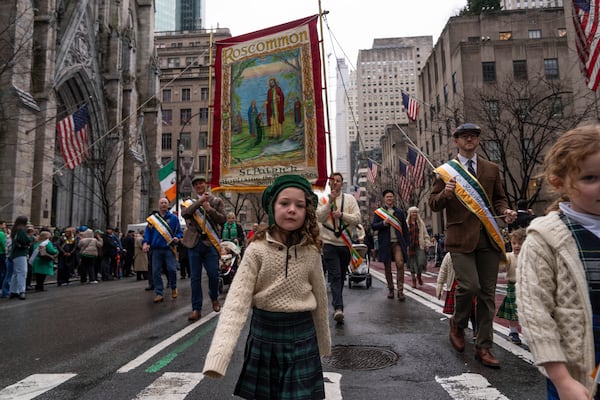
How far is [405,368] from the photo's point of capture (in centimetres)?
446

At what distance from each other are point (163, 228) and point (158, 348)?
4545 mm

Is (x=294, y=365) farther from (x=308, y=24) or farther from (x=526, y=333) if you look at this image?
(x=308, y=24)

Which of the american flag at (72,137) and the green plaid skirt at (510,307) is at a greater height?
the american flag at (72,137)

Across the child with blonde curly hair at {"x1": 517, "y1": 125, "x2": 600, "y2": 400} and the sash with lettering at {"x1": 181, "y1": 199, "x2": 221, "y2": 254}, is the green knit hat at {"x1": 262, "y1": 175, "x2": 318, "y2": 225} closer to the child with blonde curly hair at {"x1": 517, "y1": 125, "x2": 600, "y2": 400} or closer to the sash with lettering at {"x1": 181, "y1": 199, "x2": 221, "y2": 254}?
the child with blonde curly hair at {"x1": 517, "y1": 125, "x2": 600, "y2": 400}

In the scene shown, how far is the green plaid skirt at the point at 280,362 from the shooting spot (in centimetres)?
241

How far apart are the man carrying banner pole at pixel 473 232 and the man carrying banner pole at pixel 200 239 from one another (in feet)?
12.0

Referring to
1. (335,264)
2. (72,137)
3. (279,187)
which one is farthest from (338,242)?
(72,137)

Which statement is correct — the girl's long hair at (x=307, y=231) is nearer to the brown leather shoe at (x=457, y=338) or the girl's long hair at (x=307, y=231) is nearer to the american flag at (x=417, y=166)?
the brown leather shoe at (x=457, y=338)

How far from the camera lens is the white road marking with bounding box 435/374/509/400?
3.60m

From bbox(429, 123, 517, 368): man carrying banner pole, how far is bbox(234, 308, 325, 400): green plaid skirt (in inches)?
104

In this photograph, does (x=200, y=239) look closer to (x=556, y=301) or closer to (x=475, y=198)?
(x=475, y=198)

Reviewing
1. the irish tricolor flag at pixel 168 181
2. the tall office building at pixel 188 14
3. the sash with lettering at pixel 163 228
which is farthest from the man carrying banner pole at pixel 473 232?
the tall office building at pixel 188 14

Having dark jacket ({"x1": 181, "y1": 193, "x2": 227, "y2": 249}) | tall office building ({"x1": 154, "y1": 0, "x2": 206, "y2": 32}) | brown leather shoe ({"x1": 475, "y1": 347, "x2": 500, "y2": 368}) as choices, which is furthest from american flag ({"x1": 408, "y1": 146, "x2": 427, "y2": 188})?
tall office building ({"x1": 154, "y1": 0, "x2": 206, "y2": 32})

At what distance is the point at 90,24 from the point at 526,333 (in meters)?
36.0
